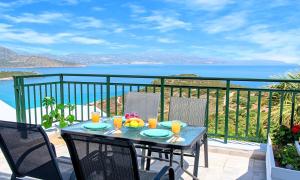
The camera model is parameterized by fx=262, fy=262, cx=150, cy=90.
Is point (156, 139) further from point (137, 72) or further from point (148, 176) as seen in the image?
point (137, 72)

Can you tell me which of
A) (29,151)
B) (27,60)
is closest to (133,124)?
A: (29,151)

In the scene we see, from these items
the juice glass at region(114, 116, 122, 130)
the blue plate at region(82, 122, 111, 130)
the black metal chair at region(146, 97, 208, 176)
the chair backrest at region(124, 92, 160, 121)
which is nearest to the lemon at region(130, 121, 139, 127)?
the juice glass at region(114, 116, 122, 130)

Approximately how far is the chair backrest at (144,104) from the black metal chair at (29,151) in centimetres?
149

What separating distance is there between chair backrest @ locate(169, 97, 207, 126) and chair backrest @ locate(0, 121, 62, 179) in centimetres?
174

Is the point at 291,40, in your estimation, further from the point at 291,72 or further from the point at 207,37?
the point at 291,72

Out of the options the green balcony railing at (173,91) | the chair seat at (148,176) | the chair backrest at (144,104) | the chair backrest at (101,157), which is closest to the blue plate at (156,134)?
the chair seat at (148,176)

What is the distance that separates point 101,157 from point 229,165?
7.68 feet

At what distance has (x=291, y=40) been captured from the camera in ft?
121

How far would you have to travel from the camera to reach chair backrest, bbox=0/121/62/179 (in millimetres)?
1834

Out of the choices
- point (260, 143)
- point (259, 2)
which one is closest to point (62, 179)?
point (260, 143)

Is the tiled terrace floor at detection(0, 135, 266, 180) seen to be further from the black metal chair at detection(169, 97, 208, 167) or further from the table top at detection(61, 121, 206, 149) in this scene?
the table top at detection(61, 121, 206, 149)

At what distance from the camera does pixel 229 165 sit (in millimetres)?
3430

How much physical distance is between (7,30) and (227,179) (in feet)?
102

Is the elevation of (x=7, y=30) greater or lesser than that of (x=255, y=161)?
greater
